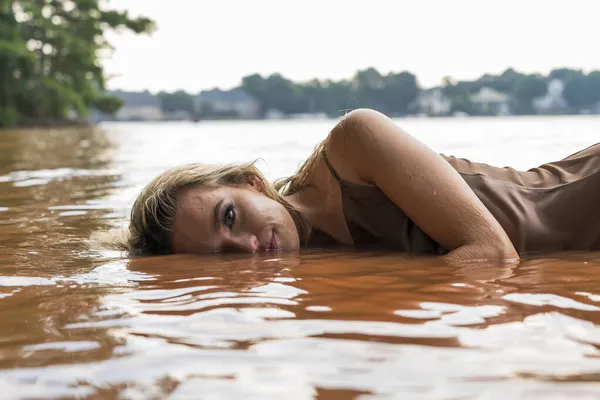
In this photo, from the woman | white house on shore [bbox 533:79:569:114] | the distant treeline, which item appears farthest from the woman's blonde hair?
white house on shore [bbox 533:79:569:114]

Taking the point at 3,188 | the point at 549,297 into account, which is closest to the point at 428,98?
the point at 3,188

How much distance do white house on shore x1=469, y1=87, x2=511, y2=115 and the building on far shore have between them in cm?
3007

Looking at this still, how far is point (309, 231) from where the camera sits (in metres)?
3.22

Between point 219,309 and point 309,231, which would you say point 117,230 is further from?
point 219,309

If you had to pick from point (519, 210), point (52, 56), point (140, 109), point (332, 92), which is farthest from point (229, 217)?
point (140, 109)

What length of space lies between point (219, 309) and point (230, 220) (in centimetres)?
120

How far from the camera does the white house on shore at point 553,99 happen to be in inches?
2090

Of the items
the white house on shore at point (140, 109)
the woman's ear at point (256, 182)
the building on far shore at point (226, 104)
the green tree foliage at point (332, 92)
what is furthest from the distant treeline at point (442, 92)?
the woman's ear at point (256, 182)

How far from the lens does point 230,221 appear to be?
3047mm

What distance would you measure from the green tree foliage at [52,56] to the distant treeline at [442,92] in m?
16.5

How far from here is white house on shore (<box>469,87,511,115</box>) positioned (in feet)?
166

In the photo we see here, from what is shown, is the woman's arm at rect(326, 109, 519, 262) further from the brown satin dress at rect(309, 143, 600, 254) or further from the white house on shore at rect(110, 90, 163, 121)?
the white house on shore at rect(110, 90, 163, 121)

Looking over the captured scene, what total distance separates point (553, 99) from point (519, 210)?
179 ft

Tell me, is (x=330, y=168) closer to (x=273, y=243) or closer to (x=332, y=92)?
(x=273, y=243)
